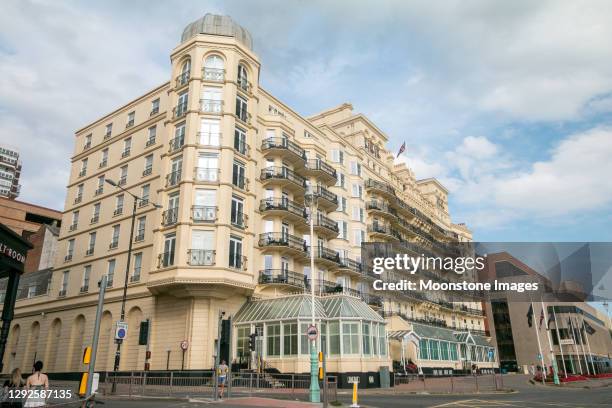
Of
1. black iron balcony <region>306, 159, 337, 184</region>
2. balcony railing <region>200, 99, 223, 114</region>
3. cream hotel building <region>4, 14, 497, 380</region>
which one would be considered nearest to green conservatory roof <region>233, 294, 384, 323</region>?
cream hotel building <region>4, 14, 497, 380</region>

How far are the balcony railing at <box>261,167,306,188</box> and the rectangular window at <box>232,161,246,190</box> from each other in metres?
3.29

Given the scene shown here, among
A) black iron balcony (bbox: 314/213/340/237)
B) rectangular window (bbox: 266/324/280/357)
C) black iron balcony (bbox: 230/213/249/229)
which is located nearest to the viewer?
rectangular window (bbox: 266/324/280/357)

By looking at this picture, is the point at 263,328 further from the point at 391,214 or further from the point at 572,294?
the point at 572,294

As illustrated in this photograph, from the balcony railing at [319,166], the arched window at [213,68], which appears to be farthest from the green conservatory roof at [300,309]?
the arched window at [213,68]

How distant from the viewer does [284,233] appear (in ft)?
129

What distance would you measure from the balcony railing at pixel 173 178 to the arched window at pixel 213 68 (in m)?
7.75

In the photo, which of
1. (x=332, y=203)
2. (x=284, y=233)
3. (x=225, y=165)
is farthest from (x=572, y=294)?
(x=225, y=165)

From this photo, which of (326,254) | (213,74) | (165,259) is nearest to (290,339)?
(165,259)

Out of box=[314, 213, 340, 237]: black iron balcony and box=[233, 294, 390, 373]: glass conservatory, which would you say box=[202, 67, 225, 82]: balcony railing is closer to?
box=[314, 213, 340, 237]: black iron balcony

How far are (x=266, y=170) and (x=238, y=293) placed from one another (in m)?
11.1

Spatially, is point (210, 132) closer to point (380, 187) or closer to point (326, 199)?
point (326, 199)

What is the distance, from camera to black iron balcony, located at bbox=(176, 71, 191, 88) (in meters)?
38.5

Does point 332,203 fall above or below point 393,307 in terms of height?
above

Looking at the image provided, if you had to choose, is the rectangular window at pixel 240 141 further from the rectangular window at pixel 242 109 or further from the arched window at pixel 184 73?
the arched window at pixel 184 73
